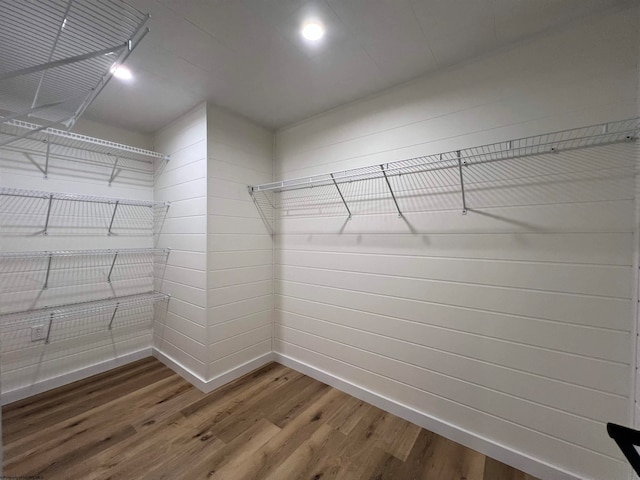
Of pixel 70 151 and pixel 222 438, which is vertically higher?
pixel 70 151

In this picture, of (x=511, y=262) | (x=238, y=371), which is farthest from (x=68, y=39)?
(x=511, y=262)

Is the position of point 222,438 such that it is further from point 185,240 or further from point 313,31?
point 313,31

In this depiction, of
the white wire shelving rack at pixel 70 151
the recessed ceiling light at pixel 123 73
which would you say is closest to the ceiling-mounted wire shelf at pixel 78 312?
the white wire shelving rack at pixel 70 151

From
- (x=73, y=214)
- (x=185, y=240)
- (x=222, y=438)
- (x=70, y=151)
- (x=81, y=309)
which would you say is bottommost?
(x=222, y=438)

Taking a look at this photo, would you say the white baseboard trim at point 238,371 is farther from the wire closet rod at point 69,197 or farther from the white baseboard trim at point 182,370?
the wire closet rod at point 69,197

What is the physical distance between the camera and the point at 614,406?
1.27 metres

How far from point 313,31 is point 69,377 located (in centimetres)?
319

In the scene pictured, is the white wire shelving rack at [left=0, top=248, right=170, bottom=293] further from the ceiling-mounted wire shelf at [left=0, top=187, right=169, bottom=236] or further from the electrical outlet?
the electrical outlet

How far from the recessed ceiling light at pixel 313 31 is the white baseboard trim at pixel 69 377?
3.07 meters

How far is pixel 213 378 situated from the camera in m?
2.18

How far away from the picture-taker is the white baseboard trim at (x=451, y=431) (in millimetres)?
1417

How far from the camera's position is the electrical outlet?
2.11m

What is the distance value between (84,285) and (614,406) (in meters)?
3.63

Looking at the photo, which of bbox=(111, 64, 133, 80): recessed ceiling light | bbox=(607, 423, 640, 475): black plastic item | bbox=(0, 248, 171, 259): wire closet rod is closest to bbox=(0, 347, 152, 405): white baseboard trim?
bbox=(0, 248, 171, 259): wire closet rod
